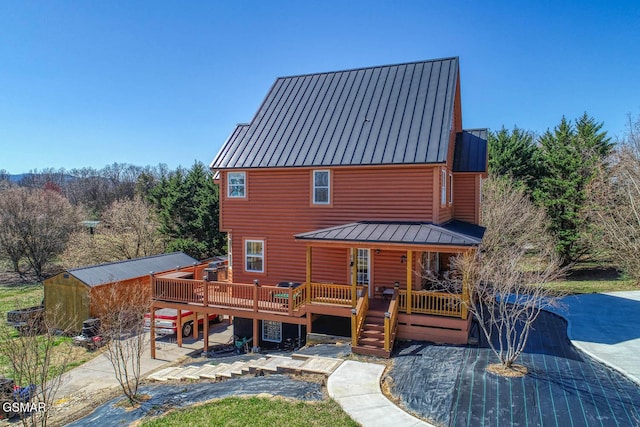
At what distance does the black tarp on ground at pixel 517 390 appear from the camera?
7449 millimetres

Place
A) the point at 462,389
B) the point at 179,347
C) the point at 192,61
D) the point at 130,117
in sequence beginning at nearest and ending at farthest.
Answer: the point at 462,389 → the point at 179,347 → the point at 192,61 → the point at 130,117

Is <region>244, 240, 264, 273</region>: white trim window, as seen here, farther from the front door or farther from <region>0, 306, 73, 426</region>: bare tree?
<region>0, 306, 73, 426</region>: bare tree

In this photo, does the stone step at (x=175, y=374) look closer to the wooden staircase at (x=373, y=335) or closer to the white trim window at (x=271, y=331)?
the white trim window at (x=271, y=331)

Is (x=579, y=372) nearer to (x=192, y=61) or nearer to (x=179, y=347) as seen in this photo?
(x=179, y=347)

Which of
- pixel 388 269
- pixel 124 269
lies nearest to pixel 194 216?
pixel 124 269

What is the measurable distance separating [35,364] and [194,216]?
2610 centimetres

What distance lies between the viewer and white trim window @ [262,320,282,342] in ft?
51.8

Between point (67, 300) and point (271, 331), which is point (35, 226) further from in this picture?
point (271, 331)

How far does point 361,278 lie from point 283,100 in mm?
9787

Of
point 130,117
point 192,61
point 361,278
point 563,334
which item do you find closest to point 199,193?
point 130,117

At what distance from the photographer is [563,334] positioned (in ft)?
41.7

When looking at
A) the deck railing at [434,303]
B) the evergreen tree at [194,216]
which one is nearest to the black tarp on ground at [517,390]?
the deck railing at [434,303]

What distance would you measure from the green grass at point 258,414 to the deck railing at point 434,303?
207 inches

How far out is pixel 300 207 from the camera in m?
15.6
